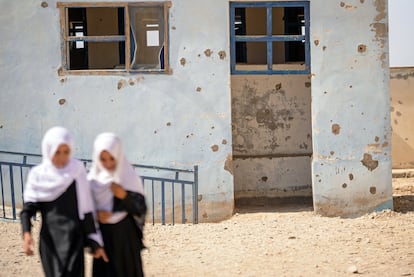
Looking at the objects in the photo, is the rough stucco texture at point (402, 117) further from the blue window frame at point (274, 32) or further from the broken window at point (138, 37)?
the broken window at point (138, 37)

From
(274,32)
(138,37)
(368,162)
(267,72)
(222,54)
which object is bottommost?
(368,162)

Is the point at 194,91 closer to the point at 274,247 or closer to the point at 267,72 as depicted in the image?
the point at 267,72

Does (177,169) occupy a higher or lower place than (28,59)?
lower

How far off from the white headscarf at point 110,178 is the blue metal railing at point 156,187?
4777mm

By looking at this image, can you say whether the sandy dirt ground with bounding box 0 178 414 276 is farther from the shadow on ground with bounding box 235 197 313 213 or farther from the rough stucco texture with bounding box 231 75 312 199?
the rough stucco texture with bounding box 231 75 312 199

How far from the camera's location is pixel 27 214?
4055 mm

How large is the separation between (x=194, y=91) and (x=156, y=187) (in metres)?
1.36

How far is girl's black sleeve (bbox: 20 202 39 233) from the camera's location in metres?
4.04

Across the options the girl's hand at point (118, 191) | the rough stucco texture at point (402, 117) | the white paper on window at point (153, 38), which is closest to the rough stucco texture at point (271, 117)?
the white paper on window at point (153, 38)

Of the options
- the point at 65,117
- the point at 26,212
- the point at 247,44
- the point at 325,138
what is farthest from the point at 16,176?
the point at 247,44

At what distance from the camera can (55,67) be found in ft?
29.5

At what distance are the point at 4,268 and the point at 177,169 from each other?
3.23 meters

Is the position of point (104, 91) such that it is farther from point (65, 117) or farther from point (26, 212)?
point (26, 212)

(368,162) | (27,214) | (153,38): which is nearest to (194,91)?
(153,38)
